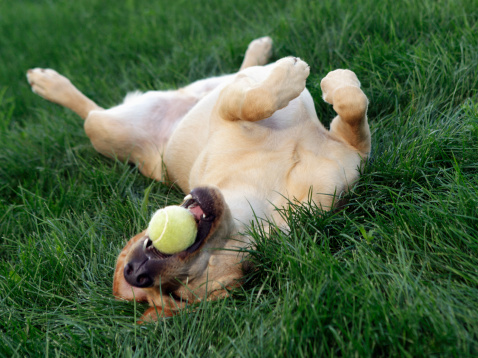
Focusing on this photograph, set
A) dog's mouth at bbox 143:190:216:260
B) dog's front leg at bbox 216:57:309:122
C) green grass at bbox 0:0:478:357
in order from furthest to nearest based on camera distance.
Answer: dog's front leg at bbox 216:57:309:122
dog's mouth at bbox 143:190:216:260
green grass at bbox 0:0:478:357

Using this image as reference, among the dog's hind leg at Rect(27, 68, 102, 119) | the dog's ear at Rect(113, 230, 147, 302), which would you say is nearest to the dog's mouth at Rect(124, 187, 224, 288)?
the dog's ear at Rect(113, 230, 147, 302)

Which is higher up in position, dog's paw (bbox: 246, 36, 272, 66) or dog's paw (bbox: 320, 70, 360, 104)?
dog's paw (bbox: 320, 70, 360, 104)

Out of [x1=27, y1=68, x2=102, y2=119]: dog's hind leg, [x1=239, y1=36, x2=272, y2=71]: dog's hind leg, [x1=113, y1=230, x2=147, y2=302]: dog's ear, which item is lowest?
[x1=239, y1=36, x2=272, y2=71]: dog's hind leg

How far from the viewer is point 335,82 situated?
2793 mm

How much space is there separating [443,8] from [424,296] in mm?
2673

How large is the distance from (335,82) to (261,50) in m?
1.52

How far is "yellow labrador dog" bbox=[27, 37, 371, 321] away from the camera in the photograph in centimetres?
234

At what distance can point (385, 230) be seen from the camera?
234 cm

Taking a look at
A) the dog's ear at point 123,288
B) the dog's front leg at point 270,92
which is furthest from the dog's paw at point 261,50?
the dog's ear at point 123,288

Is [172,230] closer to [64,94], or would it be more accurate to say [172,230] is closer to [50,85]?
[64,94]

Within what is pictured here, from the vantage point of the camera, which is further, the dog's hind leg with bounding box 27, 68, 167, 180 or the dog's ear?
the dog's hind leg with bounding box 27, 68, 167, 180

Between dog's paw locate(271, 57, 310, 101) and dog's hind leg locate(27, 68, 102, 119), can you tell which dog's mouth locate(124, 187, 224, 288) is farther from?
dog's hind leg locate(27, 68, 102, 119)

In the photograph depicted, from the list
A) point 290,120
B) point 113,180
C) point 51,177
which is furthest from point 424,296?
point 51,177

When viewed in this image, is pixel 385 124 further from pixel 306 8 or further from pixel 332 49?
pixel 306 8
